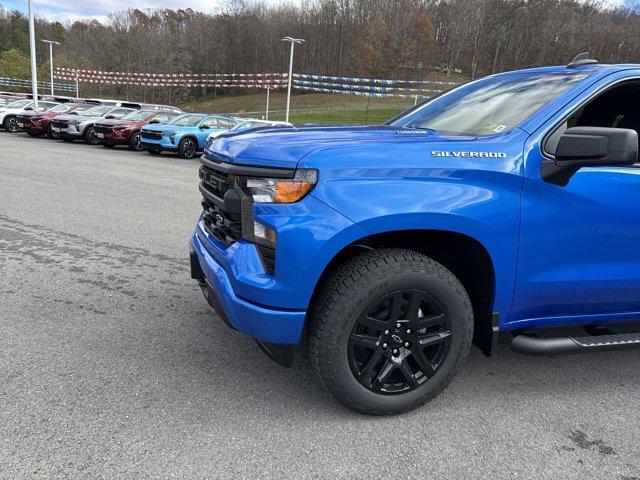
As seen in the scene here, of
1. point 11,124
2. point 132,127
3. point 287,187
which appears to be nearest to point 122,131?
point 132,127

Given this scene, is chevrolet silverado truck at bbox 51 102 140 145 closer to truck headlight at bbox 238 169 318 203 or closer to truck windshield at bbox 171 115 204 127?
truck windshield at bbox 171 115 204 127

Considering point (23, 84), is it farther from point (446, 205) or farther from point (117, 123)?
point (446, 205)

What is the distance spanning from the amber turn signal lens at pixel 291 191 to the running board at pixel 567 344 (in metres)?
1.46

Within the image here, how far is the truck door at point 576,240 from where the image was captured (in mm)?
2604

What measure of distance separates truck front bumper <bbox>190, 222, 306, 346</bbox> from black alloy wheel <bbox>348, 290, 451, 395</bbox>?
32 cm

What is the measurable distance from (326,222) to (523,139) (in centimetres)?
114

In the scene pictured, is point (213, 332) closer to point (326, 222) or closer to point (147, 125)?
point (326, 222)

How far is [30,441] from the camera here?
7.79 feet

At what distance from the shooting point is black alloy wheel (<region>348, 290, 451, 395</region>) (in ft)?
8.36

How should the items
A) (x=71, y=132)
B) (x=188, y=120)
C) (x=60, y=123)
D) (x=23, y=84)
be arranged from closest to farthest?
(x=188, y=120), (x=71, y=132), (x=60, y=123), (x=23, y=84)

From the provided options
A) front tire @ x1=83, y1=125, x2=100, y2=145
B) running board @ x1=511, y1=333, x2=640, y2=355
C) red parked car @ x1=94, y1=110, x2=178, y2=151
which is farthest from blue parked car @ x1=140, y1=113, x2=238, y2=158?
running board @ x1=511, y1=333, x2=640, y2=355

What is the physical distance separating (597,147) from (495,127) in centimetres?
58

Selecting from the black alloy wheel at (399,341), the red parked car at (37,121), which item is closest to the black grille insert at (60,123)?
the red parked car at (37,121)

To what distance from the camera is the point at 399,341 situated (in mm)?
2615
